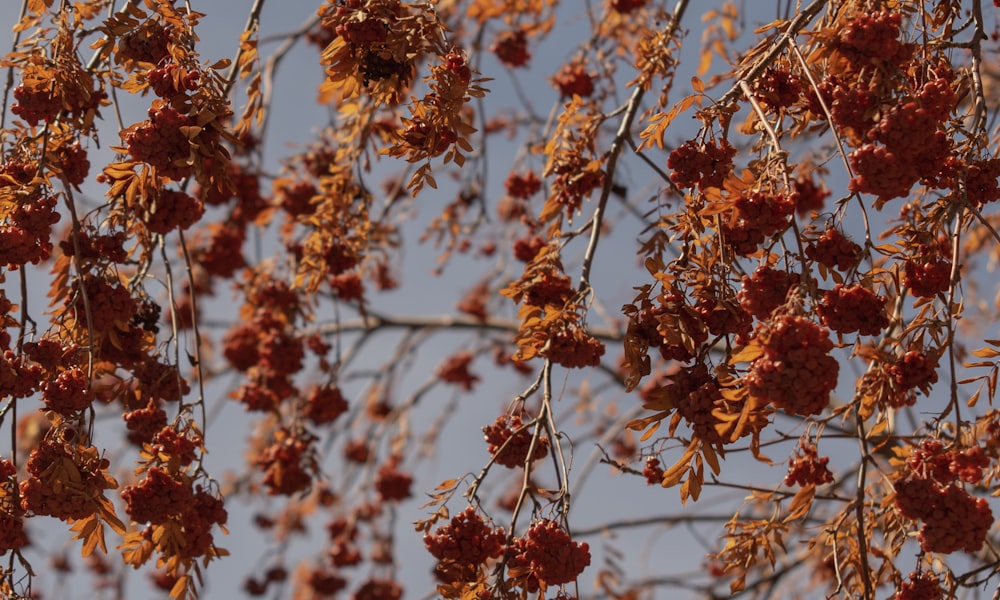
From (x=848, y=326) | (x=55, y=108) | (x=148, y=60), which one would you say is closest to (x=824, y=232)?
(x=848, y=326)

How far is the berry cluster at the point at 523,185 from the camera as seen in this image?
374 centimetres

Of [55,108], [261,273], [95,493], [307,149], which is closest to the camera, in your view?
[95,493]

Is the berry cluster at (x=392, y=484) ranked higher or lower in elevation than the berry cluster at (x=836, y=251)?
higher

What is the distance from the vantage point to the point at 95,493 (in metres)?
1.97

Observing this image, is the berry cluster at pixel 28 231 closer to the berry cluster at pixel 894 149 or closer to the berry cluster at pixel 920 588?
the berry cluster at pixel 894 149

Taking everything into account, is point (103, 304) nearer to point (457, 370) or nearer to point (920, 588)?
point (920, 588)

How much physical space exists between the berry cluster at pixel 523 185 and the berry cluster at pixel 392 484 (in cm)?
188

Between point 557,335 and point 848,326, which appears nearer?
point 848,326

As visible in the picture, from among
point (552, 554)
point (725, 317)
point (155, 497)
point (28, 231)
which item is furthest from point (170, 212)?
point (725, 317)

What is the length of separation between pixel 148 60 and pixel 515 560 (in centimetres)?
124

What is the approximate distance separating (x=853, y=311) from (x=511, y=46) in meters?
3.01

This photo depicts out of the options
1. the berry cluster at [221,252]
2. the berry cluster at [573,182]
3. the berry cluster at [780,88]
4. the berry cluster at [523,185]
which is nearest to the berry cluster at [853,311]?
the berry cluster at [780,88]

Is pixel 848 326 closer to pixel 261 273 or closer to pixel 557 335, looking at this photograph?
pixel 557 335

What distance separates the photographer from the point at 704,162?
1.94 meters
